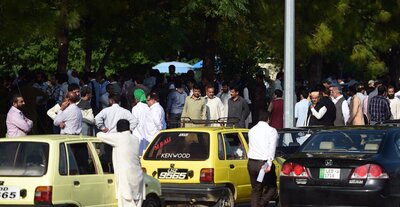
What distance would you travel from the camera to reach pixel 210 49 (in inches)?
1072

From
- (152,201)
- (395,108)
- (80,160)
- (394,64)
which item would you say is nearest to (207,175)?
(152,201)

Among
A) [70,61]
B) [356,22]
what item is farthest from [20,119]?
[70,61]

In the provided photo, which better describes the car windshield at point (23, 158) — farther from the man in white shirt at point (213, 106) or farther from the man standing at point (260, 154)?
the man in white shirt at point (213, 106)

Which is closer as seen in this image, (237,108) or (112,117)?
(112,117)

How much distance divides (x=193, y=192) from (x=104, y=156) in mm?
2307

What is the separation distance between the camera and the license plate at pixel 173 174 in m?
15.9

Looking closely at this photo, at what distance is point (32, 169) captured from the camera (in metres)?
12.8

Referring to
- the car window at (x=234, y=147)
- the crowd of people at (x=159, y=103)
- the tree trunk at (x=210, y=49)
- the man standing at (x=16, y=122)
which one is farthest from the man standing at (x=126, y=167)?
the tree trunk at (x=210, y=49)

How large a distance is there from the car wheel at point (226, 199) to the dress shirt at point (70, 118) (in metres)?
2.88

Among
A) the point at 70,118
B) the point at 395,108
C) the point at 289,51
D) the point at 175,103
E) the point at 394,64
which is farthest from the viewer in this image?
the point at 394,64

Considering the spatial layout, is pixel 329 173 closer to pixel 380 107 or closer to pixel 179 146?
pixel 179 146

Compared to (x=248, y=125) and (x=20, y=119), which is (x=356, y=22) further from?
(x=20, y=119)

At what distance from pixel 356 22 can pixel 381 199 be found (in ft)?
60.7

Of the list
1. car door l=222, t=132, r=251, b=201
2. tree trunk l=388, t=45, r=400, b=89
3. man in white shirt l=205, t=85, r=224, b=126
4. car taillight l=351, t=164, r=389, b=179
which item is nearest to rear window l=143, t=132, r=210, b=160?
car door l=222, t=132, r=251, b=201
